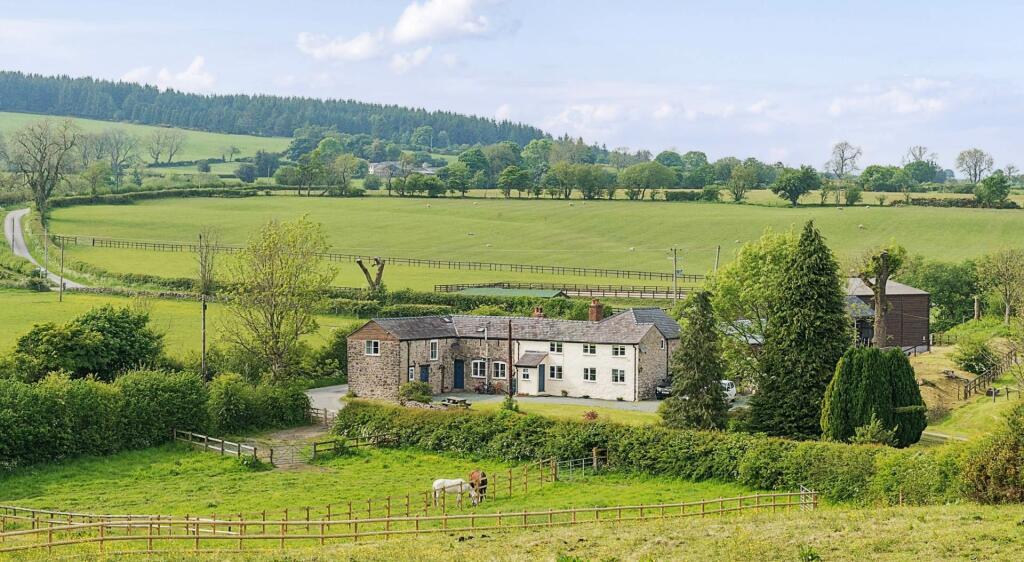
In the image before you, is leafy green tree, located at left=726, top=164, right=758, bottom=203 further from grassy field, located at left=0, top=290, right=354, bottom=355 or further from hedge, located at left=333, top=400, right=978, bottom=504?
hedge, located at left=333, top=400, right=978, bottom=504

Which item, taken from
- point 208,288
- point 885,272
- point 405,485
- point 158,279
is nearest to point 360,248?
point 158,279

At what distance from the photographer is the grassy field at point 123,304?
71438 millimetres

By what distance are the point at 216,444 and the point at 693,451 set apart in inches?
776

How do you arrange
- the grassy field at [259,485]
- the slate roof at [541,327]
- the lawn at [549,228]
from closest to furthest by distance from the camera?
the grassy field at [259,485]
the slate roof at [541,327]
the lawn at [549,228]

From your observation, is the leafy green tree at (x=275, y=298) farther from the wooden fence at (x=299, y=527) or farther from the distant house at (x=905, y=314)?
the distant house at (x=905, y=314)

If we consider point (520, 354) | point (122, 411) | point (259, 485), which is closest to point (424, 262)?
point (520, 354)

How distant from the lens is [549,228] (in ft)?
457

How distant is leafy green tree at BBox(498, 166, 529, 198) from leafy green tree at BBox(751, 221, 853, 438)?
4927 inches

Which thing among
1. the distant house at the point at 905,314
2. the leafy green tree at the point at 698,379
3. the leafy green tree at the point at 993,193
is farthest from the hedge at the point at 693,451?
the leafy green tree at the point at 993,193

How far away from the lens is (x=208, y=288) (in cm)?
8188

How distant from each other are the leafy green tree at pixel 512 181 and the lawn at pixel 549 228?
13288 millimetres

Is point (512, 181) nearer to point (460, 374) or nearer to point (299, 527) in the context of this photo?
point (460, 374)

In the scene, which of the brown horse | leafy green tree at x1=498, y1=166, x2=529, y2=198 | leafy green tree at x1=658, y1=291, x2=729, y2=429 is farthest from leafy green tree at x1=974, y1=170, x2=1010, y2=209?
the brown horse

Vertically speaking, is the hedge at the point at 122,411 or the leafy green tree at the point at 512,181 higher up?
the leafy green tree at the point at 512,181
